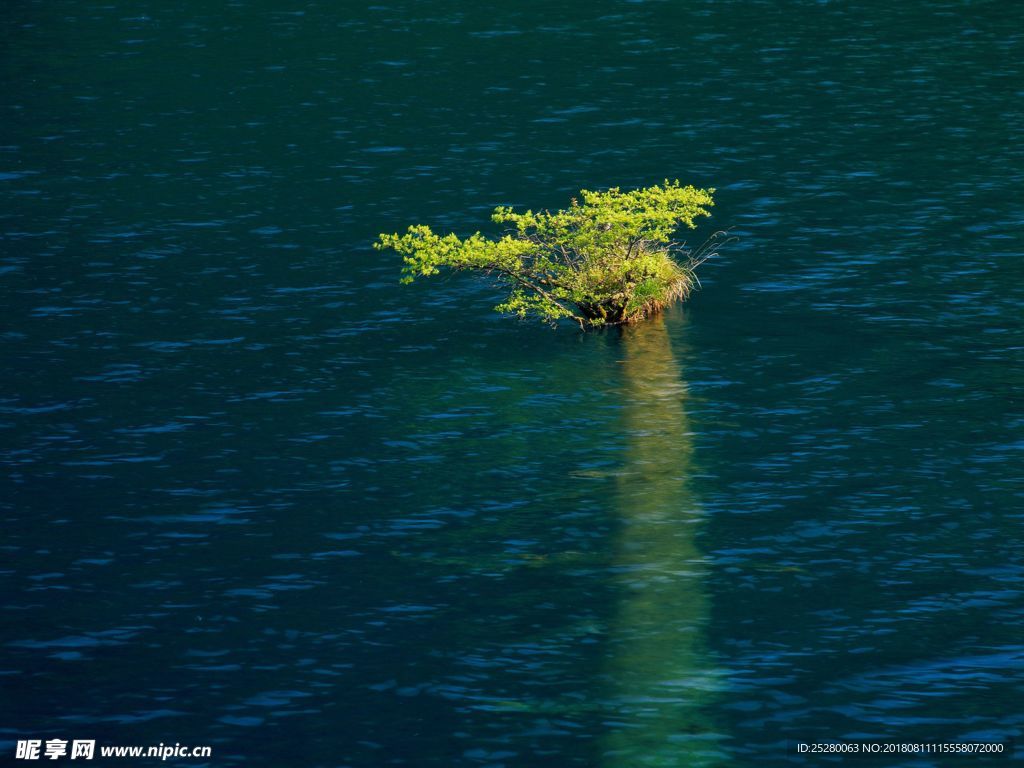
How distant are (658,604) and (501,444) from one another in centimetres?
1345

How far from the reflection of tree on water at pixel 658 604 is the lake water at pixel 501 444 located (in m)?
0.13

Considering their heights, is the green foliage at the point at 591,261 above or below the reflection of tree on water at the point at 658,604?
above

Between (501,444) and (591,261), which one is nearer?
(501,444)

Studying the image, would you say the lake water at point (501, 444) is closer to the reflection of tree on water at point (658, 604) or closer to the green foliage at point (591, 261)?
the reflection of tree on water at point (658, 604)

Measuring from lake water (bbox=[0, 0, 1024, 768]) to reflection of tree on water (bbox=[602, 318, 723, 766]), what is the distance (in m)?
0.13

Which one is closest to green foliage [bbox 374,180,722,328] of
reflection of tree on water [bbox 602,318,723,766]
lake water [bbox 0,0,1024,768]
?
lake water [bbox 0,0,1024,768]

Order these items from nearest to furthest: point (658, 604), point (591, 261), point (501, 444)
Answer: point (658, 604), point (501, 444), point (591, 261)

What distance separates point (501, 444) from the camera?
58156mm

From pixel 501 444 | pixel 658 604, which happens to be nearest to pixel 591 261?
pixel 501 444

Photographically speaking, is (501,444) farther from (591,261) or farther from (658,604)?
(591,261)

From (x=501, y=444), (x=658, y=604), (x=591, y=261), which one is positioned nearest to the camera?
(x=658, y=604)

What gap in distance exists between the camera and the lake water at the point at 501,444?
41281 millimetres

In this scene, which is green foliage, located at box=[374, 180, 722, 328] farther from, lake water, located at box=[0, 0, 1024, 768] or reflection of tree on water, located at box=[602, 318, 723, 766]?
reflection of tree on water, located at box=[602, 318, 723, 766]

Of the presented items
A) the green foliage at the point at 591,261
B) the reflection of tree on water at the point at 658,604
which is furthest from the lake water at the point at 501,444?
the green foliage at the point at 591,261
